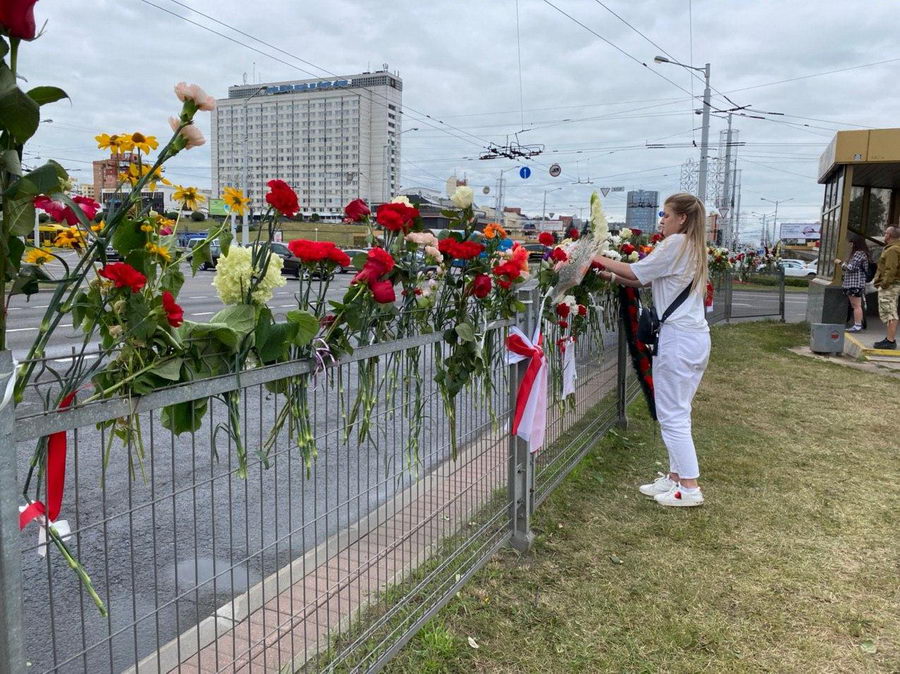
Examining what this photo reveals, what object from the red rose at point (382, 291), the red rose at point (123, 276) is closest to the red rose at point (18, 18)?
A: the red rose at point (123, 276)

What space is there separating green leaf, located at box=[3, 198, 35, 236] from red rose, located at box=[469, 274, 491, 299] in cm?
178

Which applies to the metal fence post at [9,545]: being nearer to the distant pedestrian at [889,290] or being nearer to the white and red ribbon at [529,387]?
the white and red ribbon at [529,387]

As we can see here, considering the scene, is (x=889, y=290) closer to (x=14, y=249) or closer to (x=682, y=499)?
(x=682, y=499)

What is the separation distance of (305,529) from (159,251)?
1.82 meters

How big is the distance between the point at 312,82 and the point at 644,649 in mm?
41459

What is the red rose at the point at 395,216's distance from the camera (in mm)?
2305

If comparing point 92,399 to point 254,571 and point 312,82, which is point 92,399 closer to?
point 254,571

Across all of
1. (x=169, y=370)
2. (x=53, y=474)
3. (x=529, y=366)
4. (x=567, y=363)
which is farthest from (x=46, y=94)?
(x=567, y=363)

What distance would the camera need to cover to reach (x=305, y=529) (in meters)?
3.17

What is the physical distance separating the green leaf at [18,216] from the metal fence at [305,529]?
1.10 feet

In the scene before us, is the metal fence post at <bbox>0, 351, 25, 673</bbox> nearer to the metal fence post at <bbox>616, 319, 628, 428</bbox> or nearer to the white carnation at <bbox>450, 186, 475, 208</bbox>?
the white carnation at <bbox>450, 186, 475, 208</bbox>

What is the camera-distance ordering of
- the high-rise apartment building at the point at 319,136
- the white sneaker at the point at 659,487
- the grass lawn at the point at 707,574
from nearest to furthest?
the grass lawn at the point at 707,574 → the white sneaker at the point at 659,487 → the high-rise apartment building at the point at 319,136

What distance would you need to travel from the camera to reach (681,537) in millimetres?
3814

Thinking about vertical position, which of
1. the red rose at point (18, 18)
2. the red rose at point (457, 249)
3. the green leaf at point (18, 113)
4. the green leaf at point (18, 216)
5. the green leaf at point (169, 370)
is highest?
the red rose at point (18, 18)
